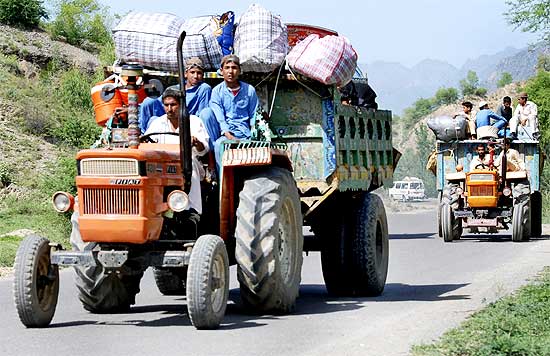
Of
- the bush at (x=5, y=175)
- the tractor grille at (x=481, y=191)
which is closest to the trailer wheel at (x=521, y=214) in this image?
the tractor grille at (x=481, y=191)

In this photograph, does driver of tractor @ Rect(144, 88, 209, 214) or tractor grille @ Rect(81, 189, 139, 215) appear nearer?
tractor grille @ Rect(81, 189, 139, 215)

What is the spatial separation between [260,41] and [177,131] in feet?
7.66

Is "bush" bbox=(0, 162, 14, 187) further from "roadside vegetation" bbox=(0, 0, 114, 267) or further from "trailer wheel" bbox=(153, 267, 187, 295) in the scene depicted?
"trailer wheel" bbox=(153, 267, 187, 295)

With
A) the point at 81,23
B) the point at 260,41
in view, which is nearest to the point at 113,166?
the point at 260,41

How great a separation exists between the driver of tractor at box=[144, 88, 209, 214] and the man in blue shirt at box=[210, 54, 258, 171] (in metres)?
0.57

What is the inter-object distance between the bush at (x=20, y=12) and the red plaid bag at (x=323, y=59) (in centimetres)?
3946

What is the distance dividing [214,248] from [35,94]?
33.5m

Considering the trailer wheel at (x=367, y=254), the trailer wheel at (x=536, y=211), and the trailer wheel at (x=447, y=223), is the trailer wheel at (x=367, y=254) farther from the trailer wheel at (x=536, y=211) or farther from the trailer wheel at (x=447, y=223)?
the trailer wheel at (x=536, y=211)

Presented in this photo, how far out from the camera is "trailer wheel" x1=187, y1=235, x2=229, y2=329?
34.0 feet

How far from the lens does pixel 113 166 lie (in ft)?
34.7

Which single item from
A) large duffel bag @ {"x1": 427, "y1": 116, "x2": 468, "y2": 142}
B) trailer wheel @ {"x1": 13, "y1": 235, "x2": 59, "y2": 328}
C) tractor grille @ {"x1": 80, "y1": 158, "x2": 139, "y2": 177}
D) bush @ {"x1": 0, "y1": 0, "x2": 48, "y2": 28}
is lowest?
trailer wheel @ {"x1": 13, "y1": 235, "x2": 59, "y2": 328}

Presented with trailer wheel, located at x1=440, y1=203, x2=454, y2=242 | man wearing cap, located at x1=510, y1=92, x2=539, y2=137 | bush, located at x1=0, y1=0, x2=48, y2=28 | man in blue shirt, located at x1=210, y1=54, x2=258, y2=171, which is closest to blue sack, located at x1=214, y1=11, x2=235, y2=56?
man in blue shirt, located at x1=210, y1=54, x2=258, y2=171

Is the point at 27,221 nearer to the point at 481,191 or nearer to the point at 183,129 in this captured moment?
the point at 481,191

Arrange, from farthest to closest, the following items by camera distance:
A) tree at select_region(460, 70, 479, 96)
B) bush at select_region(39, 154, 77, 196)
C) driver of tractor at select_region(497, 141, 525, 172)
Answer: tree at select_region(460, 70, 479, 96)
driver of tractor at select_region(497, 141, 525, 172)
bush at select_region(39, 154, 77, 196)
